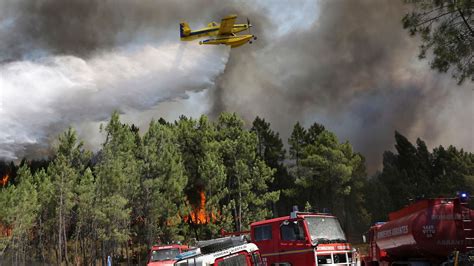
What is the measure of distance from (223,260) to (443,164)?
3001 inches

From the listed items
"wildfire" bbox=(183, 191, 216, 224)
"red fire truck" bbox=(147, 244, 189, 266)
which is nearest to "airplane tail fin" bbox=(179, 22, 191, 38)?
"wildfire" bbox=(183, 191, 216, 224)

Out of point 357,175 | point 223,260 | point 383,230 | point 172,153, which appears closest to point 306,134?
point 357,175

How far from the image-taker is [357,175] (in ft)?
203

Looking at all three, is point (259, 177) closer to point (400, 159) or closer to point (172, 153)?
point (172, 153)

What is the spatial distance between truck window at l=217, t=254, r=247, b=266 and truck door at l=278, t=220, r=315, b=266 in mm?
3771

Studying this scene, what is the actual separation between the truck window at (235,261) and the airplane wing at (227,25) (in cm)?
3415

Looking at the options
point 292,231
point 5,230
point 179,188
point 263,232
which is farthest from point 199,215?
point 292,231

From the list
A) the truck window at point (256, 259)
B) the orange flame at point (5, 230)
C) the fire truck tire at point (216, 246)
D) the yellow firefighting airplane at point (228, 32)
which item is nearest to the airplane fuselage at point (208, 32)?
the yellow firefighting airplane at point (228, 32)

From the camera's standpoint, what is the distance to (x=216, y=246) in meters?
10.7

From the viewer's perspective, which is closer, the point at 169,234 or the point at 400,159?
the point at 169,234

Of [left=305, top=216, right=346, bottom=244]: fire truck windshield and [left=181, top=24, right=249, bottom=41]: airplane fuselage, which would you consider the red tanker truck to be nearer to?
[left=305, top=216, right=346, bottom=244]: fire truck windshield

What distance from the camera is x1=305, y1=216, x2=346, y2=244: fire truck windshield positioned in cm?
1341

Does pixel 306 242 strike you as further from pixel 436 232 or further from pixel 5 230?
pixel 5 230

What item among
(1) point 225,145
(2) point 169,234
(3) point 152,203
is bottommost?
(2) point 169,234
